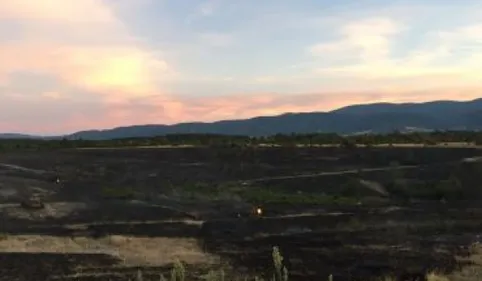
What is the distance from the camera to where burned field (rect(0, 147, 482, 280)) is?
79.0ft

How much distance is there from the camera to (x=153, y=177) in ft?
164

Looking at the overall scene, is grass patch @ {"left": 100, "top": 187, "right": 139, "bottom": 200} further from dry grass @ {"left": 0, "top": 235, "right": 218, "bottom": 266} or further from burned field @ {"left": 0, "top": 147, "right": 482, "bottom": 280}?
dry grass @ {"left": 0, "top": 235, "right": 218, "bottom": 266}

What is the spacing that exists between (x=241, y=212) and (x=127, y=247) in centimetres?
1068

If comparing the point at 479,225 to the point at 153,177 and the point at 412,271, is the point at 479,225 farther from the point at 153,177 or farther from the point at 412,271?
the point at 153,177

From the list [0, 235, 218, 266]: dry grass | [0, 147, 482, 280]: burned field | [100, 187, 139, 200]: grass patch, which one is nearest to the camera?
[0, 147, 482, 280]: burned field

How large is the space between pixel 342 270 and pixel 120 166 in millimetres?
34949

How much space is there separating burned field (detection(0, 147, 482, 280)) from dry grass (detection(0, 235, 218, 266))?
48 millimetres

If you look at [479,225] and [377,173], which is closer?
[479,225]

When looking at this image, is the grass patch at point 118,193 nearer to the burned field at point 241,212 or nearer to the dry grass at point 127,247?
the burned field at point 241,212

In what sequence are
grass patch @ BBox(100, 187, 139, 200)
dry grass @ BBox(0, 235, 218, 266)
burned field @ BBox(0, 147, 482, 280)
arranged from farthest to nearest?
1. grass patch @ BBox(100, 187, 139, 200)
2. dry grass @ BBox(0, 235, 218, 266)
3. burned field @ BBox(0, 147, 482, 280)

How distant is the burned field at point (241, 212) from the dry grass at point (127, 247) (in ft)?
0.16

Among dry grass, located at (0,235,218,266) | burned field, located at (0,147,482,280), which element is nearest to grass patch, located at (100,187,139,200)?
burned field, located at (0,147,482,280)

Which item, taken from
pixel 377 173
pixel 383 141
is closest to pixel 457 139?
pixel 383 141

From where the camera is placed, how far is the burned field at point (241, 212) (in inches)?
949
